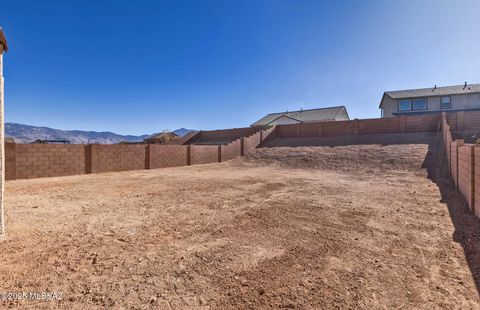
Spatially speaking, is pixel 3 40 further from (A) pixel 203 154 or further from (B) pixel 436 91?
(B) pixel 436 91

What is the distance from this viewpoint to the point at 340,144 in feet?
63.1

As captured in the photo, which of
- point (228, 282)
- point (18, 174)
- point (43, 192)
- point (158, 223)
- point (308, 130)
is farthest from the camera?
point (308, 130)

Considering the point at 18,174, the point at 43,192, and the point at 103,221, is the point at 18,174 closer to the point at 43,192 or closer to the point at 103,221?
the point at 43,192

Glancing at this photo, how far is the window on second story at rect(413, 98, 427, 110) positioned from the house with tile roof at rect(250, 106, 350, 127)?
8.24 meters

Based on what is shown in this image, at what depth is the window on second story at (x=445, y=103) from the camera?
25511 millimetres

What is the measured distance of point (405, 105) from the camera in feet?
90.8

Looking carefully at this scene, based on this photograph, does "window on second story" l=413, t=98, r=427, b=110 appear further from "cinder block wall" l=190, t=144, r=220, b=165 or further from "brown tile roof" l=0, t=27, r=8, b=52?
"brown tile roof" l=0, t=27, r=8, b=52

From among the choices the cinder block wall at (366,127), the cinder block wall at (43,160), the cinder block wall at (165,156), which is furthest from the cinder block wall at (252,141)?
the cinder block wall at (43,160)

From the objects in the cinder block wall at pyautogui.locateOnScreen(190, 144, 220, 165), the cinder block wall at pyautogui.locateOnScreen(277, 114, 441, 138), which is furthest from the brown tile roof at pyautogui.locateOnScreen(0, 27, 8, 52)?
the cinder block wall at pyautogui.locateOnScreen(277, 114, 441, 138)

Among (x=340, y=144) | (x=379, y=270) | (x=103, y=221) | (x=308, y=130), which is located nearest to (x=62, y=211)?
(x=103, y=221)

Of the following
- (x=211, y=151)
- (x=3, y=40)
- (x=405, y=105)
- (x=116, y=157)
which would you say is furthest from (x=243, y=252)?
(x=405, y=105)

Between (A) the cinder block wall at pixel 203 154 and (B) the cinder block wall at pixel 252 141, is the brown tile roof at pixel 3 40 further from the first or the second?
(B) the cinder block wall at pixel 252 141

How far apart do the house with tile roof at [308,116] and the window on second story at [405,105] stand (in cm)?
681

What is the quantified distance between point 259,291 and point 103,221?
354 cm
